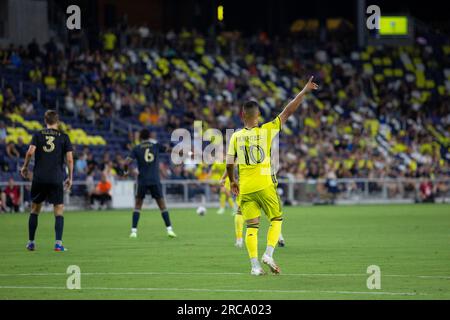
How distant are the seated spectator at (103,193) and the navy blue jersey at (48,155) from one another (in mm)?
20659

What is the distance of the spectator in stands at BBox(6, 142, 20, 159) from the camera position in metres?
37.8

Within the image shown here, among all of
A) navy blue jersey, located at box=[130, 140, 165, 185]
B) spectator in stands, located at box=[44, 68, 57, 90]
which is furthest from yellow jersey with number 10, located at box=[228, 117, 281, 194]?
spectator in stands, located at box=[44, 68, 57, 90]

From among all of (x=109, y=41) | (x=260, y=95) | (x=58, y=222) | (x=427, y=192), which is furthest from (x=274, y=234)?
(x=260, y=95)

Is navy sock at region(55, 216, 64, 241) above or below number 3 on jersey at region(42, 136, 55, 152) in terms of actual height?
below

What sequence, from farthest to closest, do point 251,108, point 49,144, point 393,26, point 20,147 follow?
point 393,26, point 20,147, point 49,144, point 251,108

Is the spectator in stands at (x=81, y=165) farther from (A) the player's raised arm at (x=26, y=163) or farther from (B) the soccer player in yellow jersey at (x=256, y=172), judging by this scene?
(B) the soccer player in yellow jersey at (x=256, y=172)

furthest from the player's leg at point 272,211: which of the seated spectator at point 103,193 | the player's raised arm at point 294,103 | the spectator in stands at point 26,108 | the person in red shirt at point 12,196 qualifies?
the spectator in stands at point 26,108

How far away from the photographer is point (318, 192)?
4672cm

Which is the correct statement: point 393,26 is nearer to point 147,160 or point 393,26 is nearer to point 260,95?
point 260,95

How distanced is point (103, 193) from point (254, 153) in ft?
86.0

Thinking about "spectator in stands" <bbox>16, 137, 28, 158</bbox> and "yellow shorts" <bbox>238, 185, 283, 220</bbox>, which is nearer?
"yellow shorts" <bbox>238, 185, 283, 220</bbox>

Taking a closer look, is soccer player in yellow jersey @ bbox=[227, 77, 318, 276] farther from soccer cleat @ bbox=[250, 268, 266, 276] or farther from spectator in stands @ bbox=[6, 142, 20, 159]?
spectator in stands @ bbox=[6, 142, 20, 159]

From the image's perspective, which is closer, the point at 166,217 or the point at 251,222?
the point at 251,222
